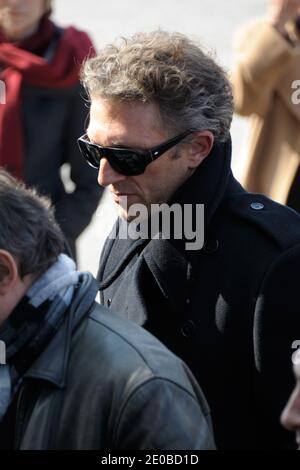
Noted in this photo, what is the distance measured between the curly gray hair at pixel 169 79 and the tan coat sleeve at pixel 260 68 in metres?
1.69

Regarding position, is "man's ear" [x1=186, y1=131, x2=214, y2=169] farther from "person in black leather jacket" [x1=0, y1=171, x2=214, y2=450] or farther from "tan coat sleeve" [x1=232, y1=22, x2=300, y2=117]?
"tan coat sleeve" [x1=232, y1=22, x2=300, y2=117]

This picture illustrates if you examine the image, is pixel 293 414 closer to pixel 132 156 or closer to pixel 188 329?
pixel 188 329

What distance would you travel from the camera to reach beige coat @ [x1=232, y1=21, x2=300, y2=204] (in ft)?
15.7

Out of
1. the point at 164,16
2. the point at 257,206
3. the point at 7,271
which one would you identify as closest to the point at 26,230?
the point at 7,271

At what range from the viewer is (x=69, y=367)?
2432 millimetres

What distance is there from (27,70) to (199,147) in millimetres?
1740

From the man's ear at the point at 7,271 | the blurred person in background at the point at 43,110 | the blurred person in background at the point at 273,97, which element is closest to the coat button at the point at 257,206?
the man's ear at the point at 7,271

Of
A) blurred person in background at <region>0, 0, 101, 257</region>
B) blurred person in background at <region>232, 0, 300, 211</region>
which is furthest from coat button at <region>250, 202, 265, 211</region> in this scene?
blurred person in background at <region>232, 0, 300, 211</region>

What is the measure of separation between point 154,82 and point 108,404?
3.08 feet

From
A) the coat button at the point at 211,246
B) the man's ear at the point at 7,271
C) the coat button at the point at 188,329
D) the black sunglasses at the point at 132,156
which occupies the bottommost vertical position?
the coat button at the point at 188,329

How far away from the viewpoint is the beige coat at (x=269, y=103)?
477 cm

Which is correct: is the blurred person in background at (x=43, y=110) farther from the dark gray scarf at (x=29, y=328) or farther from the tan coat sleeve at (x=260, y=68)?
the dark gray scarf at (x=29, y=328)

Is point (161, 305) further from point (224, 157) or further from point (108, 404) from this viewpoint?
point (108, 404)
